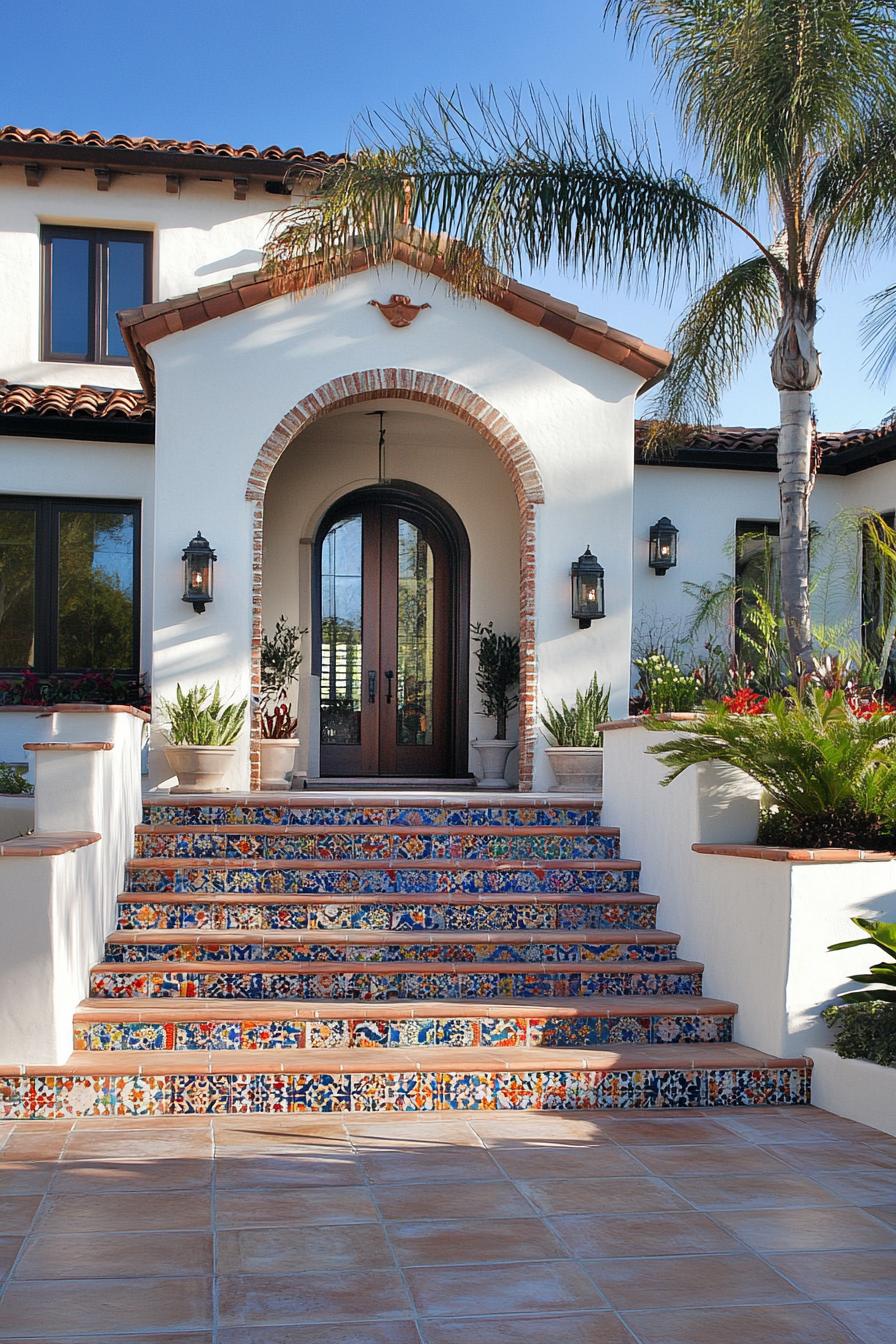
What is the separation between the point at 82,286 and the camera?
13.7 meters

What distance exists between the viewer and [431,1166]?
4.80 m

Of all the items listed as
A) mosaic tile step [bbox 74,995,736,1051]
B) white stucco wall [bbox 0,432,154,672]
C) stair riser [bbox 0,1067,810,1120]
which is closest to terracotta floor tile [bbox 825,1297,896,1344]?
stair riser [bbox 0,1067,810,1120]

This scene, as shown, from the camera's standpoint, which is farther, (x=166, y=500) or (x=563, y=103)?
(x=166, y=500)

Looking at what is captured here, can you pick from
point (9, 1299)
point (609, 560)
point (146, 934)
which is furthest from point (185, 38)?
point (9, 1299)

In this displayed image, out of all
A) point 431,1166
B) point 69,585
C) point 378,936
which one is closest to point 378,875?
point 378,936

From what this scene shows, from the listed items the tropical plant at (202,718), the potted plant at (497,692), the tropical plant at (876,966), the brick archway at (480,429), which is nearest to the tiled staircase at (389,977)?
the tropical plant at (876,966)

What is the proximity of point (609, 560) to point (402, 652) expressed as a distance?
9.31 feet

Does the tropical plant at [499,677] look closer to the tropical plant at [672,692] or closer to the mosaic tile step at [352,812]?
the tropical plant at [672,692]

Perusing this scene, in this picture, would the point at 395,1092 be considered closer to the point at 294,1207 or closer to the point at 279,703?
the point at 294,1207

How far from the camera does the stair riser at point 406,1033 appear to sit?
19.4 feet

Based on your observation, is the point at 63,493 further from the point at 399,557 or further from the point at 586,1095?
the point at 586,1095

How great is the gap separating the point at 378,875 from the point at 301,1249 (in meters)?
3.61

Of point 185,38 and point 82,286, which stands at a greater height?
point 185,38

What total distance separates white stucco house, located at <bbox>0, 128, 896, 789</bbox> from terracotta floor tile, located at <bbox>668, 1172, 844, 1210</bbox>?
550cm
